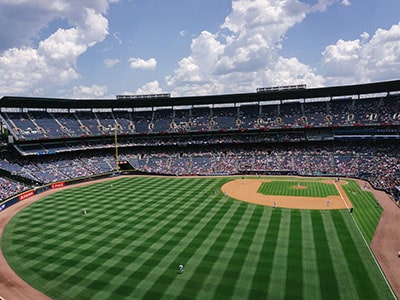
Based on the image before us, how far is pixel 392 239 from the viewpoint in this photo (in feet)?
88.3

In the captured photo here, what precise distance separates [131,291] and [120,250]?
21.9ft

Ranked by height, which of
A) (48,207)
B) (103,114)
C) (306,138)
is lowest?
(48,207)

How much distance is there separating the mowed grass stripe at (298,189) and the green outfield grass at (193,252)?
19.7 ft

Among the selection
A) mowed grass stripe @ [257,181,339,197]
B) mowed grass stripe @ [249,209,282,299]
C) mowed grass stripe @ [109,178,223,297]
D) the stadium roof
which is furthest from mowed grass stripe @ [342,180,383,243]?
the stadium roof

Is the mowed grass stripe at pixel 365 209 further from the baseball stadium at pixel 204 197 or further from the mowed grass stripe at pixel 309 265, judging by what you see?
the mowed grass stripe at pixel 309 265

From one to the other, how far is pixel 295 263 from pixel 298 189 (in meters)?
26.7

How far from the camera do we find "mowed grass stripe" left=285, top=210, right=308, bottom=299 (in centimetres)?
1871

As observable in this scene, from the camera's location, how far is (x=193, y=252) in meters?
24.6

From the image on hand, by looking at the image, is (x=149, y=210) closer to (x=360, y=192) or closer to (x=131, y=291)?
(x=131, y=291)

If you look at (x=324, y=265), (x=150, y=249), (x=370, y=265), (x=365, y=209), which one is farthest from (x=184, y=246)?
(x=365, y=209)

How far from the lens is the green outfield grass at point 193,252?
19359 mm

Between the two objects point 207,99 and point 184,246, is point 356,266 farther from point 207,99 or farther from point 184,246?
point 207,99

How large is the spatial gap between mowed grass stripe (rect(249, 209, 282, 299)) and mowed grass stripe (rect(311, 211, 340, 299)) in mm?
3501

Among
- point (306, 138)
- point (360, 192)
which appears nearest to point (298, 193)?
point (360, 192)
